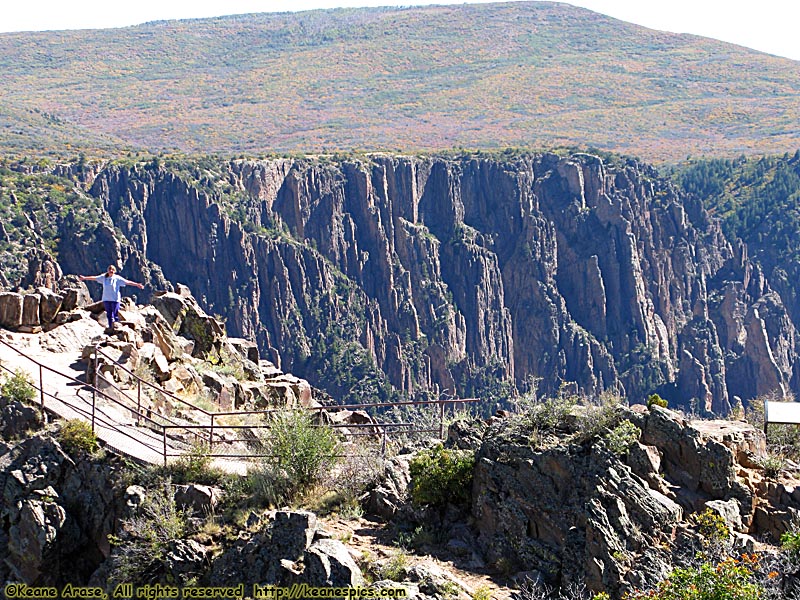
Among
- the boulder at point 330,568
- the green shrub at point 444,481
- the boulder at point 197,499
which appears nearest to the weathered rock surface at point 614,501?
the green shrub at point 444,481

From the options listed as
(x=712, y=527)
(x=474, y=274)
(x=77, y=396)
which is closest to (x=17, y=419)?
(x=77, y=396)

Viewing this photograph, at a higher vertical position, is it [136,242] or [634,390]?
[136,242]

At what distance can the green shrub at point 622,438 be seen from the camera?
16.4m

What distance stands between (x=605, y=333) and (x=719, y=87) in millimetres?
74134

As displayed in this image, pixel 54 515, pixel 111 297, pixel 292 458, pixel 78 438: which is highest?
pixel 111 297

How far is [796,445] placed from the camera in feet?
69.5

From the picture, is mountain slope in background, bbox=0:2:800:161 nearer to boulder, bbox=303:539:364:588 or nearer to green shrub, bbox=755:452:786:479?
green shrub, bbox=755:452:786:479

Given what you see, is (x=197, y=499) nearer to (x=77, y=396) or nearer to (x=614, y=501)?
(x=77, y=396)

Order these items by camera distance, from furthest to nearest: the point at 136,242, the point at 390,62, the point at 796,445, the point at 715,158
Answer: the point at 390,62
the point at 715,158
the point at 136,242
the point at 796,445

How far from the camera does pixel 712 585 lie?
529 inches

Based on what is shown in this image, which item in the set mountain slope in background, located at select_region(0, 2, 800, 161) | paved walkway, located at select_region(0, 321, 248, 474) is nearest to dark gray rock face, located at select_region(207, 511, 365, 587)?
paved walkway, located at select_region(0, 321, 248, 474)

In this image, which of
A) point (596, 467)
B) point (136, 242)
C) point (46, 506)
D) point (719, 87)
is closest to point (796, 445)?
point (596, 467)

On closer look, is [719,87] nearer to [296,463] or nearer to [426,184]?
[426,184]

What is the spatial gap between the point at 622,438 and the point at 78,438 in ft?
26.3
